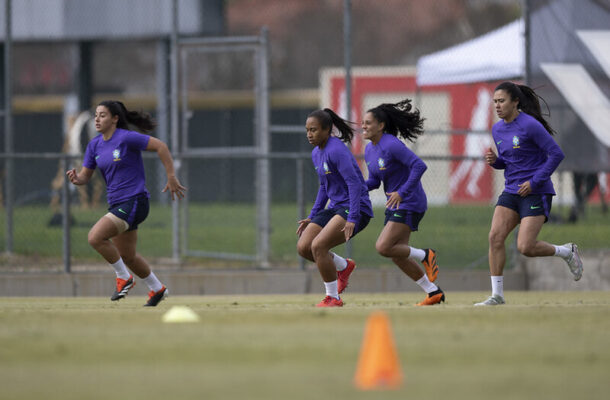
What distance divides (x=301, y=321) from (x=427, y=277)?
8.96ft

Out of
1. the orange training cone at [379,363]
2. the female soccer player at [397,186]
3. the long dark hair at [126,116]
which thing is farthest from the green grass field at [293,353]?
the long dark hair at [126,116]

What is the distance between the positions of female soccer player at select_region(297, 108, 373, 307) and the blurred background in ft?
10.7

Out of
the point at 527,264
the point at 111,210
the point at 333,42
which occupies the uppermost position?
the point at 333,42

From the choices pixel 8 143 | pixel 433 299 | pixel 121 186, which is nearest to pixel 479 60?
pixel 8 143

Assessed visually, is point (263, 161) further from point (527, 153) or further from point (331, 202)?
point (527, 153)

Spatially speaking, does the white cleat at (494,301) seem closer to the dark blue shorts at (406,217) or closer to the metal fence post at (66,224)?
the dark blue shorts at (406,217)

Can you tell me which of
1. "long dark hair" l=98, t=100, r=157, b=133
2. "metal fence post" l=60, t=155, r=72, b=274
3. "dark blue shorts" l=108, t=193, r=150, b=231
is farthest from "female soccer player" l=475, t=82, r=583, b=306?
"metal fence post" l=60, t=155, r=72, b=274

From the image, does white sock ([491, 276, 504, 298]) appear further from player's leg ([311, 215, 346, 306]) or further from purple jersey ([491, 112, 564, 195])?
player's leg ([311, 215, 346, 306])

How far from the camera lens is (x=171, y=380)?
5.35m

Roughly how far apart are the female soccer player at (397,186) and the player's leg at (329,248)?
1.29ft

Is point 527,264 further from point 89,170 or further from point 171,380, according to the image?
point 171,380

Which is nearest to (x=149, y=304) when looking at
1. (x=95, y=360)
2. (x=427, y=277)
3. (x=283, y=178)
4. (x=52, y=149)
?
(x=427, y=277)

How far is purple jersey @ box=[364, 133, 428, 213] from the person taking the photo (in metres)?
10.1

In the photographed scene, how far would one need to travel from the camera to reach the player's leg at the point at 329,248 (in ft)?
33.1
